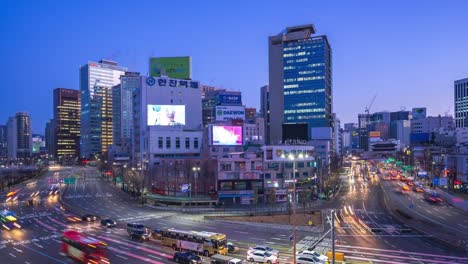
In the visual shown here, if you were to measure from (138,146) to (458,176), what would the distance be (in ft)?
321

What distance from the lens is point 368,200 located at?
279 ft

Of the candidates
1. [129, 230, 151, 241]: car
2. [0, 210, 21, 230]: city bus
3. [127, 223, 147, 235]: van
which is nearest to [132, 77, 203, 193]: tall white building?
[0, 210, 21, 230]: city bus

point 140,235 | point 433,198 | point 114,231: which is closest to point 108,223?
point 114,231

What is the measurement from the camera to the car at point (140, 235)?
46644 millimetres

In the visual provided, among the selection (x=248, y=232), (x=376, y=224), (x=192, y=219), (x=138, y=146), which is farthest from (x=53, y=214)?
(x=138, y=146)

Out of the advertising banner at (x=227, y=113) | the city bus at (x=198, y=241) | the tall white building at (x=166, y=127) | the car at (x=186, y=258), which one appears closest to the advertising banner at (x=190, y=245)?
the city bus at (x=198, y=241)

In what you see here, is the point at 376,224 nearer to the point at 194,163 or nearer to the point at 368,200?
the point at 368,200

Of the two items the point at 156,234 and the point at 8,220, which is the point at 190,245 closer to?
the point at 156,234

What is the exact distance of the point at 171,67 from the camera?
134375 millimetres

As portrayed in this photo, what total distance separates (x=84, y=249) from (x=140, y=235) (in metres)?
11.5

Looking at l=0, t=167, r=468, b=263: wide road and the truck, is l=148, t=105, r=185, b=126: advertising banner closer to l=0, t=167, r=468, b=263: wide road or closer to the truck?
l=0, t=167, r=468, b=263: wide road

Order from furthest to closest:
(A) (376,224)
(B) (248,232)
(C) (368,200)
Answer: (C) (368,200)
(A) (376,224)
(B) (248,232)

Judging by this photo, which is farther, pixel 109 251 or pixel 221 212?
pixel 221 212

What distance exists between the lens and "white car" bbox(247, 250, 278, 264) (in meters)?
35.8
